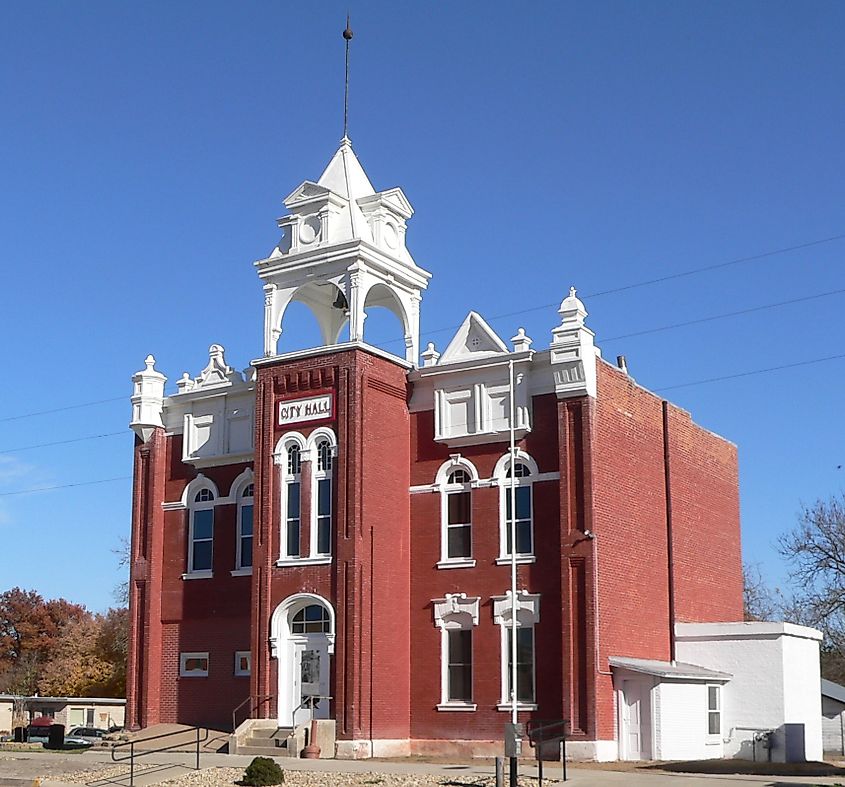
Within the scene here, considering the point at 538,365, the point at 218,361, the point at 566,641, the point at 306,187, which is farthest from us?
the point at 218,361

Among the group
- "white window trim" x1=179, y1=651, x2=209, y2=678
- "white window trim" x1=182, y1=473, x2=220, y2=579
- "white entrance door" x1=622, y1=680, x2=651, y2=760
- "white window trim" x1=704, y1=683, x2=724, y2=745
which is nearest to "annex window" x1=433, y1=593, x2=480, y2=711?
"white entrance door" x1=622, y1=680, x2=651, y2=760

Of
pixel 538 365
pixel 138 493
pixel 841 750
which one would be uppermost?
pixel 538 365

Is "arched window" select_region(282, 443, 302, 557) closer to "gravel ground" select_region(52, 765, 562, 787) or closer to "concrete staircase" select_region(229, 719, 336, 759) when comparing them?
"concrete staircase" select_region(229, 719, 336, 759)

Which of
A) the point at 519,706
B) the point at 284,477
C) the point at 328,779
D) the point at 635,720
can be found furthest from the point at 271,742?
the point at 635,720

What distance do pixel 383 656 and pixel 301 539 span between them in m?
3.90

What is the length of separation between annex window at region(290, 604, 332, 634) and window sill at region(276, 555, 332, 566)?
1.16m

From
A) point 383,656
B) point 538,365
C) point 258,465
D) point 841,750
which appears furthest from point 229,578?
point 841,750

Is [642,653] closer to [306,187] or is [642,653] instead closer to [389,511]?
[389,511]

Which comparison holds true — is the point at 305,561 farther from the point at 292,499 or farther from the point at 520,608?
the point at 520,608

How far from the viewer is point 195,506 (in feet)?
131

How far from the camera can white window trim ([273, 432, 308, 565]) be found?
35.7 m

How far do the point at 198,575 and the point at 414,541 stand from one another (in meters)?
7.47

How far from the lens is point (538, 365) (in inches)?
1361

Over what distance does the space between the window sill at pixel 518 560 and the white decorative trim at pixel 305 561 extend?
4561mm
